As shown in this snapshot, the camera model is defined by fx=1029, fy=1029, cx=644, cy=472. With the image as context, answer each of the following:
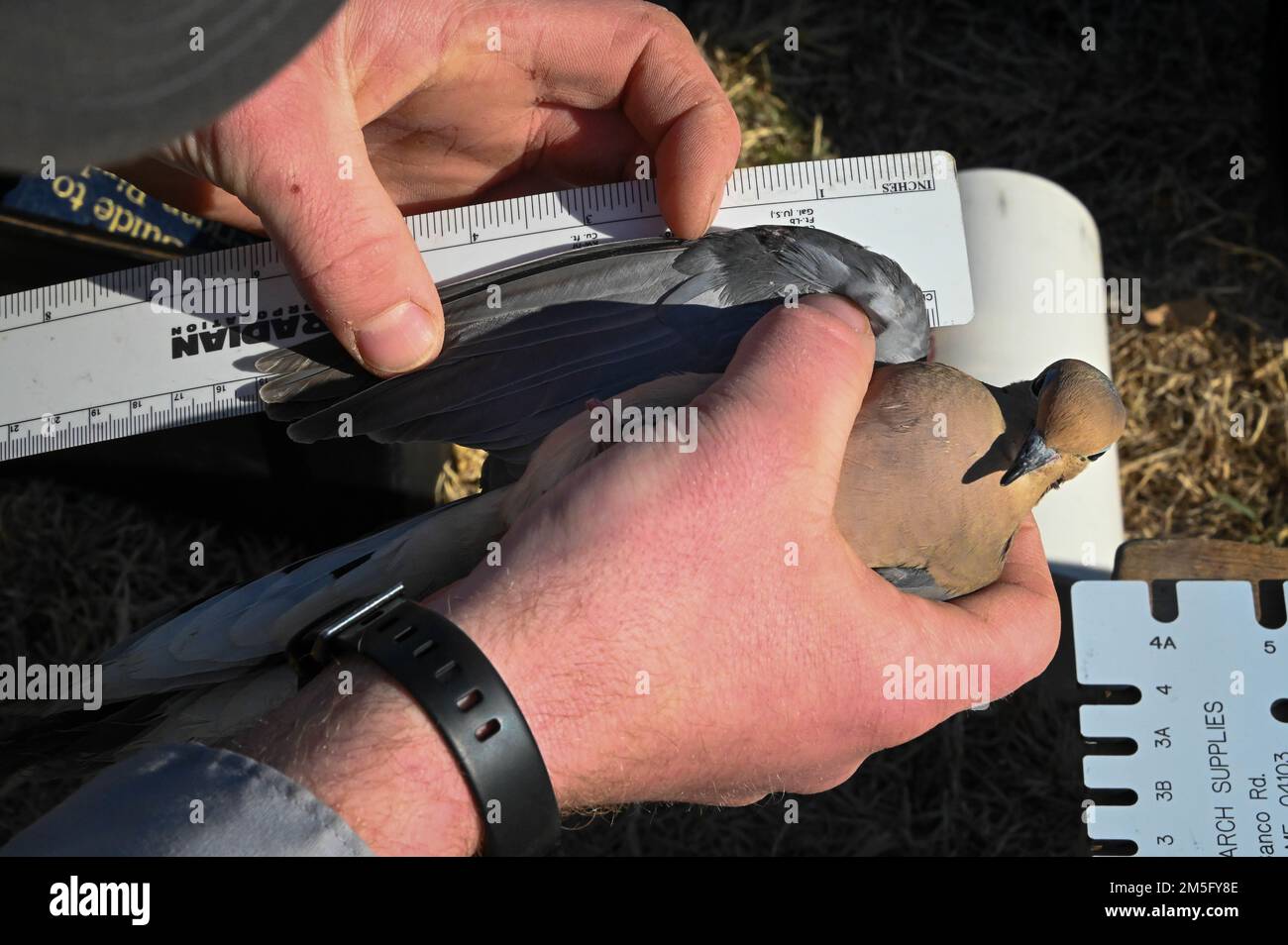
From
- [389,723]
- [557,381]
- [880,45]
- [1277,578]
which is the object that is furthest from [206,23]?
[880,45]

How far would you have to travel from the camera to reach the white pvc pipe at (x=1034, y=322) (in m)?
3.44

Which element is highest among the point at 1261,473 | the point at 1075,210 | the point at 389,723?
the point at 1075,210

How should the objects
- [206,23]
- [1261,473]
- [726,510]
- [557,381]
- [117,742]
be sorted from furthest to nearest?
[1261,473]
[557,381]
[117,742]
[726,510]
[206,23]

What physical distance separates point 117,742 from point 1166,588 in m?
2.81

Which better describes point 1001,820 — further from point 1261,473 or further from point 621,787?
point 621,787

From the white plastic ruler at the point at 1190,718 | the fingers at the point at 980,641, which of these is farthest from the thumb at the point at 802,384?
the white plastic ruler at the point at 1190,718

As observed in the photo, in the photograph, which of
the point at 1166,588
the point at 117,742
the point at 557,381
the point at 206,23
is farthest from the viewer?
the point at 1166,588

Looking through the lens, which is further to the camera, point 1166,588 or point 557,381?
point 1166,588

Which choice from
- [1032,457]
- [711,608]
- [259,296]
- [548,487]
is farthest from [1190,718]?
[259,296]

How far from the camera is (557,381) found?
2484 mm

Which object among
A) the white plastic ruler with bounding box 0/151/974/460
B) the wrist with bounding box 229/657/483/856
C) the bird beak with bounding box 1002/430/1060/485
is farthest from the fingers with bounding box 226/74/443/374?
the bird beak with bounding box 1002/430/1060/485

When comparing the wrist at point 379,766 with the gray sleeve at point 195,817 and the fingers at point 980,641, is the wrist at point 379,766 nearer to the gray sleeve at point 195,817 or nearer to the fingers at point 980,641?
the gray sleeve at point 195,817

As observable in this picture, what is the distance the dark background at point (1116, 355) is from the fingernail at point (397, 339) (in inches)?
39.5

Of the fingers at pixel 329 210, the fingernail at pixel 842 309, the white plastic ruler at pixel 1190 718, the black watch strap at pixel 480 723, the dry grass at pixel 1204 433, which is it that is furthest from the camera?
the dry grass at pixel 1204 433
